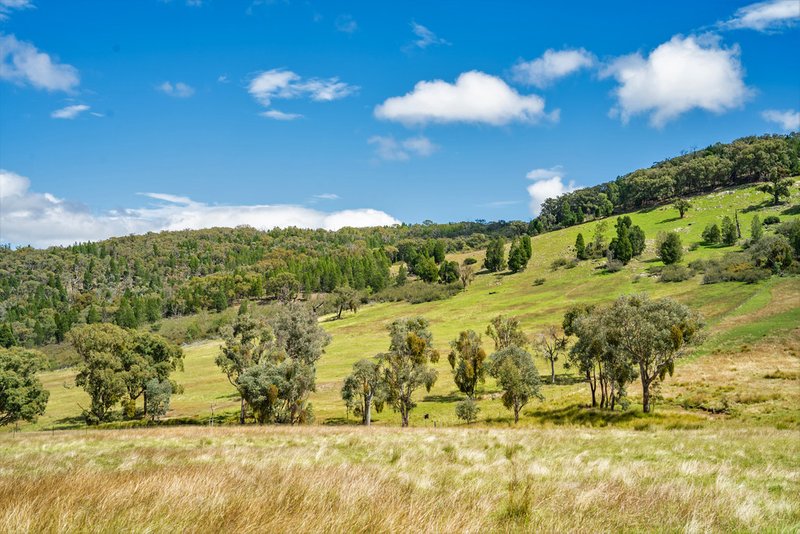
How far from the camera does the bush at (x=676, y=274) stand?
116188 millimetres

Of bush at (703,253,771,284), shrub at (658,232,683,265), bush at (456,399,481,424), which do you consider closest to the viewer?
bush at (456,399,481,424)

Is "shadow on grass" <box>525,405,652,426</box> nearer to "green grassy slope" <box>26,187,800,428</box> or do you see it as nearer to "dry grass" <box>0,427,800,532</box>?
"green grassy slope" <box>26,187,800,428</box>

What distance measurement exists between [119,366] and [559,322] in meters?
88.8

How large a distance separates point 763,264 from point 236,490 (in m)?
132

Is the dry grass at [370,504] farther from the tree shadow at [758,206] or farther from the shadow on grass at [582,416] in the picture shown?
the tree shadow at [758,206]

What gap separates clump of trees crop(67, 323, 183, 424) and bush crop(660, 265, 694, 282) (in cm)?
11471

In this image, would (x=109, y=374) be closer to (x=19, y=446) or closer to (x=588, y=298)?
(x=19, y=446)

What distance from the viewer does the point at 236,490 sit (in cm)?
544

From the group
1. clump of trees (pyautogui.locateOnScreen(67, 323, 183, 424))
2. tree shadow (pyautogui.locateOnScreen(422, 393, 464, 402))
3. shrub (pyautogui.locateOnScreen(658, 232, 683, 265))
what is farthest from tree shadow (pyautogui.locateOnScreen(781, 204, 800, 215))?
clump of trees (pyautogui.locateOnScreen(67, 323, 183, 424))

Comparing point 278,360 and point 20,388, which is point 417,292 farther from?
point 20,388

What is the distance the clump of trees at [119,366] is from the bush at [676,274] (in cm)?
11471

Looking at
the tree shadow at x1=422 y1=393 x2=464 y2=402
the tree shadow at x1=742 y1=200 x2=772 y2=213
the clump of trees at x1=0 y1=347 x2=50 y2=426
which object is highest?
the tree shadow at x1=742 y1=200 x2=772 y2=213

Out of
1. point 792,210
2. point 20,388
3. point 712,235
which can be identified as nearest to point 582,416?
point 20,388

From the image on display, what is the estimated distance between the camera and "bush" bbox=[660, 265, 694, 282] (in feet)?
381
